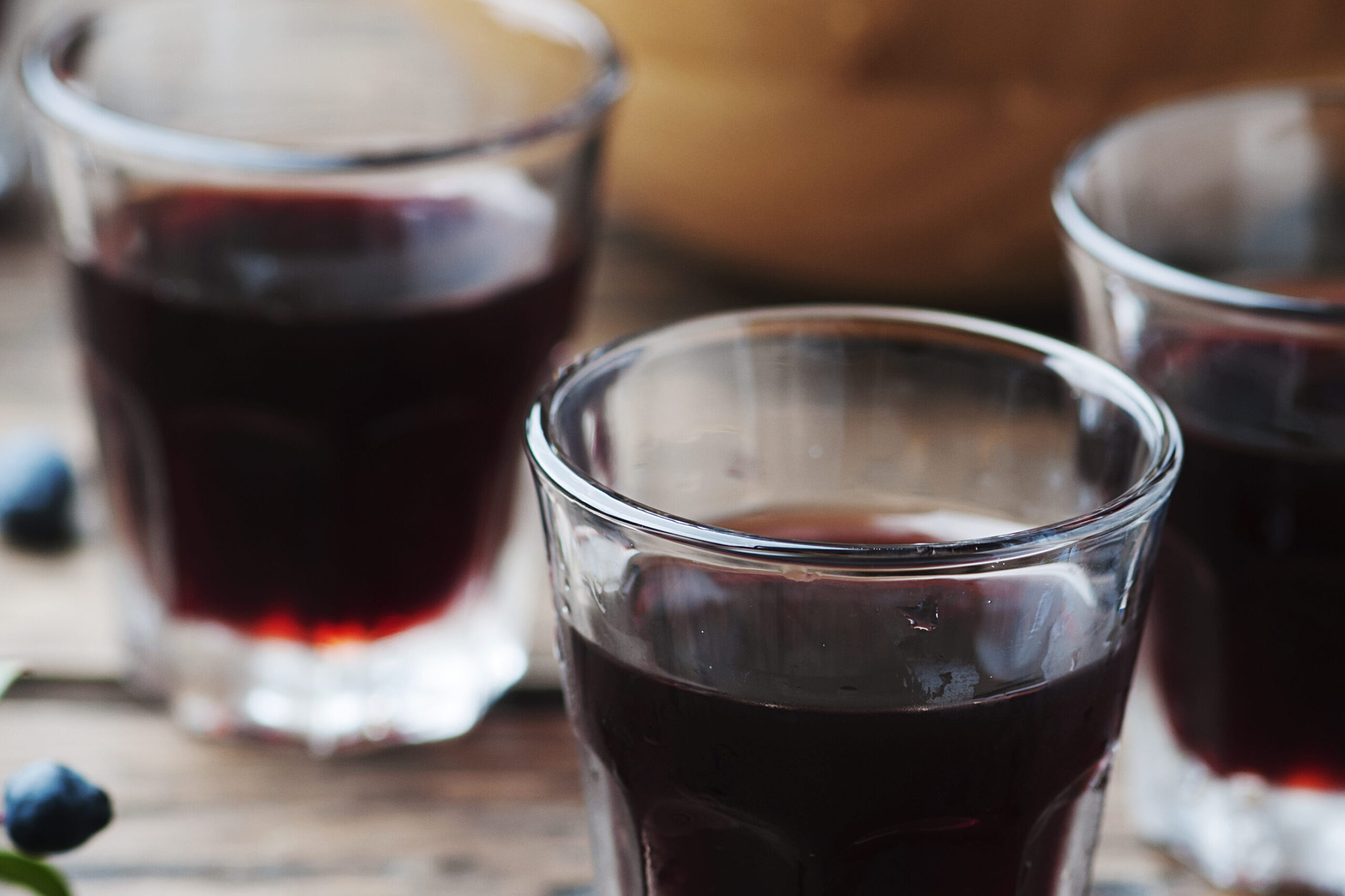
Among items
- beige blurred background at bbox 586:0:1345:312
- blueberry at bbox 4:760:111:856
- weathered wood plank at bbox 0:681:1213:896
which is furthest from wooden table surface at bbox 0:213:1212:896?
beige blurred background at bbox 586:0:1345:312

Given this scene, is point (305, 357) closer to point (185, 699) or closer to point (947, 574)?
point (185, 699)

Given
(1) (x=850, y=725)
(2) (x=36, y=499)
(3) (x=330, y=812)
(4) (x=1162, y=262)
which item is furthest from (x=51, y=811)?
(4) (x=1162, y=262)

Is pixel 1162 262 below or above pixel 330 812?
above

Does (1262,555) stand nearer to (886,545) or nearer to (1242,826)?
(1242,826)

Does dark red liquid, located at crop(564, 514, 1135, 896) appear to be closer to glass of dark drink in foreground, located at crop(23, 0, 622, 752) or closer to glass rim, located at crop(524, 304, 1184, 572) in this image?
glass rim, located at crop(524, 304, 1184, 572)

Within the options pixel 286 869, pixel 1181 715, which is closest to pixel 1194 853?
pixel 1181 715

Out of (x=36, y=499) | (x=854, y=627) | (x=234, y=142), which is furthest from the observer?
(x=36, y=499)

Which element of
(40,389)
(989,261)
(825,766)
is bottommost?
(40,389)

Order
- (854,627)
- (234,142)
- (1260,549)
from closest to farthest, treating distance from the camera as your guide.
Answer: (854,627) < (1260,549) < (234,142)
